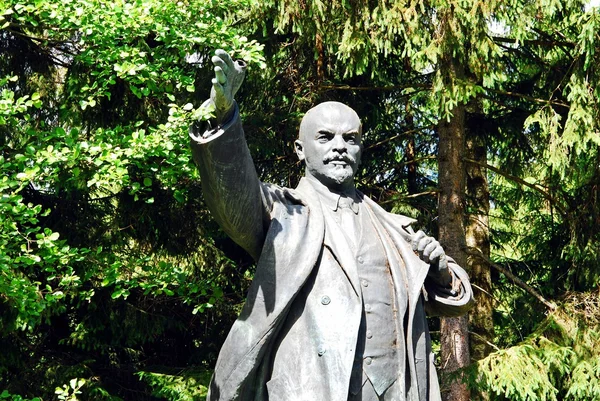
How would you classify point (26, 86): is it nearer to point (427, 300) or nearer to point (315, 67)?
point (315, 67)

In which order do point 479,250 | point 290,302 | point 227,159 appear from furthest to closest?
point 479,250 < point 290,302 < point 227,159

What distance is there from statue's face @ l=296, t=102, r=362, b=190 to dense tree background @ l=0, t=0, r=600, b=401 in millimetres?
3320

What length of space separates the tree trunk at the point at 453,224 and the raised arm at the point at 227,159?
19.8 ft

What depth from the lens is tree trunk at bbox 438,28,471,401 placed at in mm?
10617

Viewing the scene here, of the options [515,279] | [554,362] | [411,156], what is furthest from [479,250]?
[411,156]

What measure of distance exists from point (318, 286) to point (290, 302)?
0.52 feet

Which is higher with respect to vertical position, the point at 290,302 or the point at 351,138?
the point at 351,138

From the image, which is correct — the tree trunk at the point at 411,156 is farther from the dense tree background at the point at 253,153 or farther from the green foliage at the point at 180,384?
the green foliage at the point at 180,384

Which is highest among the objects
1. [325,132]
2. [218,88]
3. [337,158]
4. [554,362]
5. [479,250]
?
[218,88]

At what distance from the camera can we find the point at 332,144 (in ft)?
16.3

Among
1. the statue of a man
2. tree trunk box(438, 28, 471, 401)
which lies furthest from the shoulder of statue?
tree trunk box(438, 28, 471, 401)

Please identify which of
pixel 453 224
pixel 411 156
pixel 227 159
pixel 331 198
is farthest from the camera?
pixel 411 156

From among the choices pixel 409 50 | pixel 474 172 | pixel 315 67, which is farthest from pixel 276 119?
pixel 474 172

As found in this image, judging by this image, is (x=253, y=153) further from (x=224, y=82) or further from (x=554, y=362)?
(x=224, y=82)
